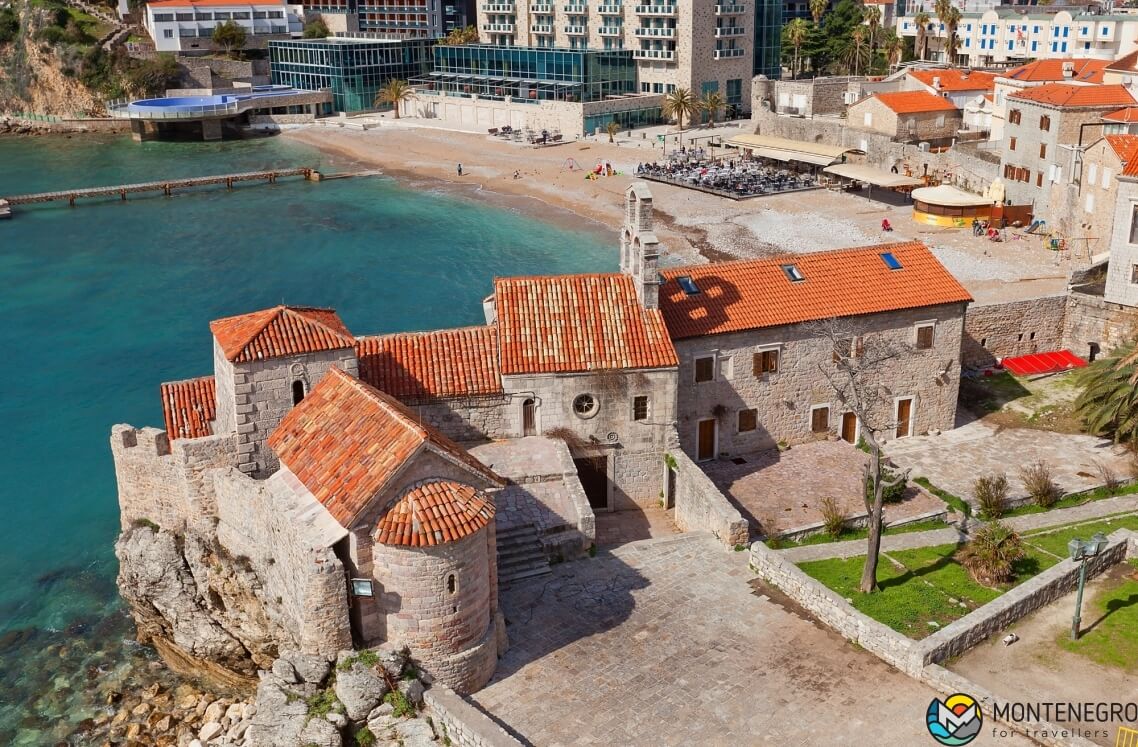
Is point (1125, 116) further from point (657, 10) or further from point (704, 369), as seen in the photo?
point (657, 10)

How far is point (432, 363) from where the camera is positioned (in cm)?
3428

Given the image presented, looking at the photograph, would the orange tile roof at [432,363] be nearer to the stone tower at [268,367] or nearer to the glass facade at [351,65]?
the stone tower at [268,367]

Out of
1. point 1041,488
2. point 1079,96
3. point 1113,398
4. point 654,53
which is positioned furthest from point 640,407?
point 654,53

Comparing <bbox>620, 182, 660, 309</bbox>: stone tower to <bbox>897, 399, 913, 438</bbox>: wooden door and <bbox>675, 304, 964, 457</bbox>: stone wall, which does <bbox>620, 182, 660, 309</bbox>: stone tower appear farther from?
<bbox>897, 399, 913, 438</bbox>: wooden door

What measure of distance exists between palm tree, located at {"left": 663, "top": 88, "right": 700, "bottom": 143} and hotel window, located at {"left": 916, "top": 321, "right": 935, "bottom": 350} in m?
70.1

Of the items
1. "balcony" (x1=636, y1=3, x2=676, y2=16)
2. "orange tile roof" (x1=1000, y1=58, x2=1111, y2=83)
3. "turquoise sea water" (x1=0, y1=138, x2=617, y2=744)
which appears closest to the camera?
"turquoise sea water" (x1=0, y1=138, x2=617, y2=744)

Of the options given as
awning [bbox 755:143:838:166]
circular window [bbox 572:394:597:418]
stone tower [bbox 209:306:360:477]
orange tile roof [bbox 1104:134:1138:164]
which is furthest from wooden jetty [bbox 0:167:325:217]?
circular window [bbox 572:394:597:418]

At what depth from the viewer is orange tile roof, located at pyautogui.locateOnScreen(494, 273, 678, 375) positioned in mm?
33750

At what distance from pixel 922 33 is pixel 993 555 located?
123 meters

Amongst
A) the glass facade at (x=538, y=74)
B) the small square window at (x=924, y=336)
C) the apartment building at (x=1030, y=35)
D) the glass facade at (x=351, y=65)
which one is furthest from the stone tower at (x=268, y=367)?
the apartment building at (x=1030, y=35)

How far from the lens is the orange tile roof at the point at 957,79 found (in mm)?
92812

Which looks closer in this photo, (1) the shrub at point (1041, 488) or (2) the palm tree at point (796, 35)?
(1) the shrub at point (1041, 488)

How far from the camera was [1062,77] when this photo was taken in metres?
87.8

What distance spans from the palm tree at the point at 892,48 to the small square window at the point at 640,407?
104m
